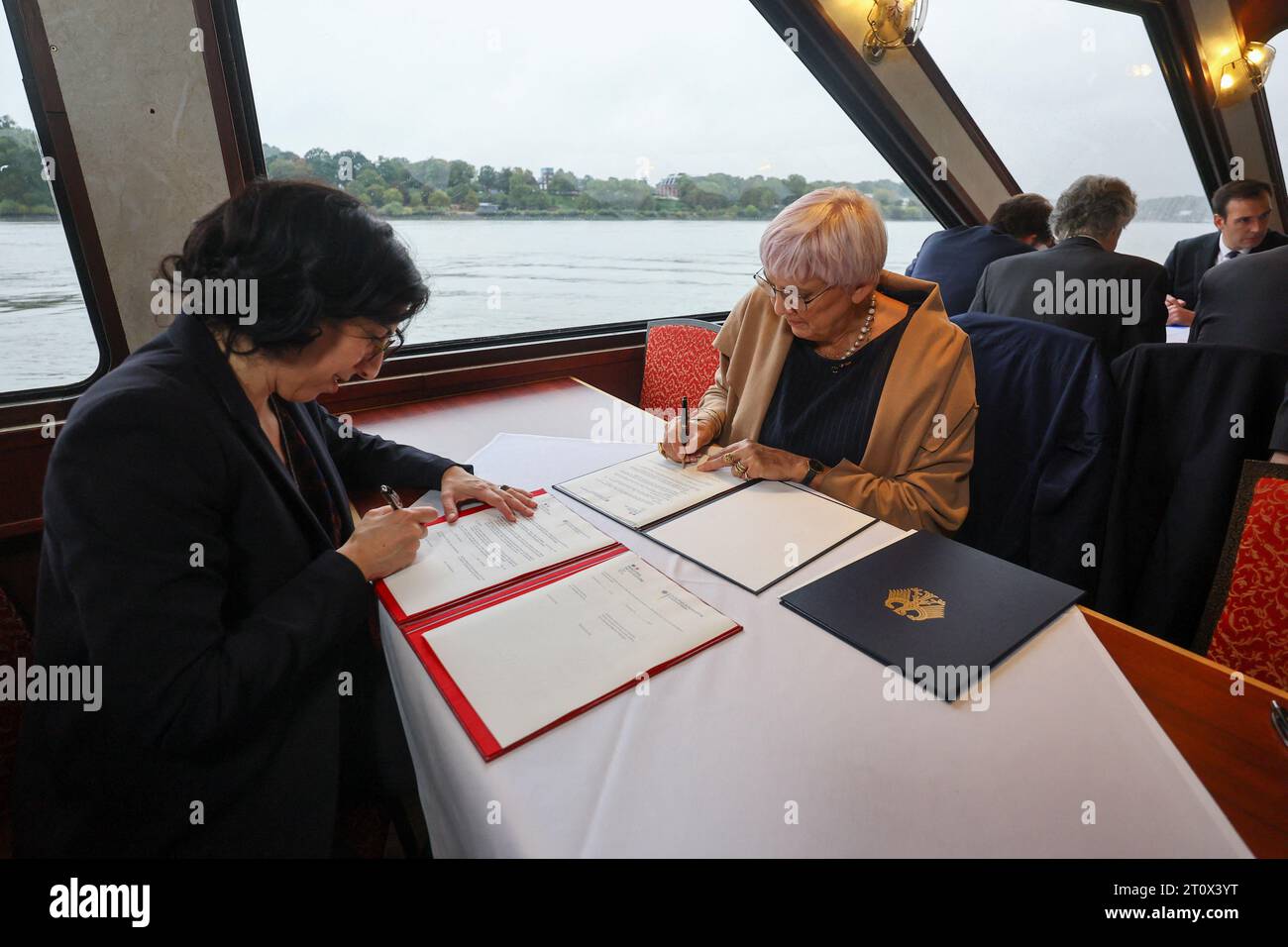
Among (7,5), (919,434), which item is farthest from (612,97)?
(919,434)

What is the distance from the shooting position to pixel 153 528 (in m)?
0.78

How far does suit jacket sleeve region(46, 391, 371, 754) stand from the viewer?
0.75 metres

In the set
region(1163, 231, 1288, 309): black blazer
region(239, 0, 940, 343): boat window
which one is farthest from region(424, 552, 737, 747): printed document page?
region(1163, 231, 1288, 309): black blazer

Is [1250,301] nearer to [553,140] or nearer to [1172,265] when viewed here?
[1172,265]

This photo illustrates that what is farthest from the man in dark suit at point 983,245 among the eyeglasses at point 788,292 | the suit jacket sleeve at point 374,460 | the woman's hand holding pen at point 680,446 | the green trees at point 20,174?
the green trees at point 20,174

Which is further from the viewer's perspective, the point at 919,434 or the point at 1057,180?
the point at 1057,180

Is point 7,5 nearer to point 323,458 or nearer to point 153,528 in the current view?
point 323,458

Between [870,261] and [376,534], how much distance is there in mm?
1260

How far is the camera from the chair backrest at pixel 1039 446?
1.61 metres

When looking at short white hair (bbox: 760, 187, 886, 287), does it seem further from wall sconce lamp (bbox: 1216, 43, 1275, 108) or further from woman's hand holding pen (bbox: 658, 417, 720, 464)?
wall sconce lamp (bbox: 1216, 43, 1275, 108)

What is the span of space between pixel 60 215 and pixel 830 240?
83.6 inches

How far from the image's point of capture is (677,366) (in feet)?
8.59

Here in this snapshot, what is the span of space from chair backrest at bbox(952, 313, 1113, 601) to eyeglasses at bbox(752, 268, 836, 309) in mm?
621

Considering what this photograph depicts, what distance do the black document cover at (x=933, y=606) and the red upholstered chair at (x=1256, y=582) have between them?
0.48 m
